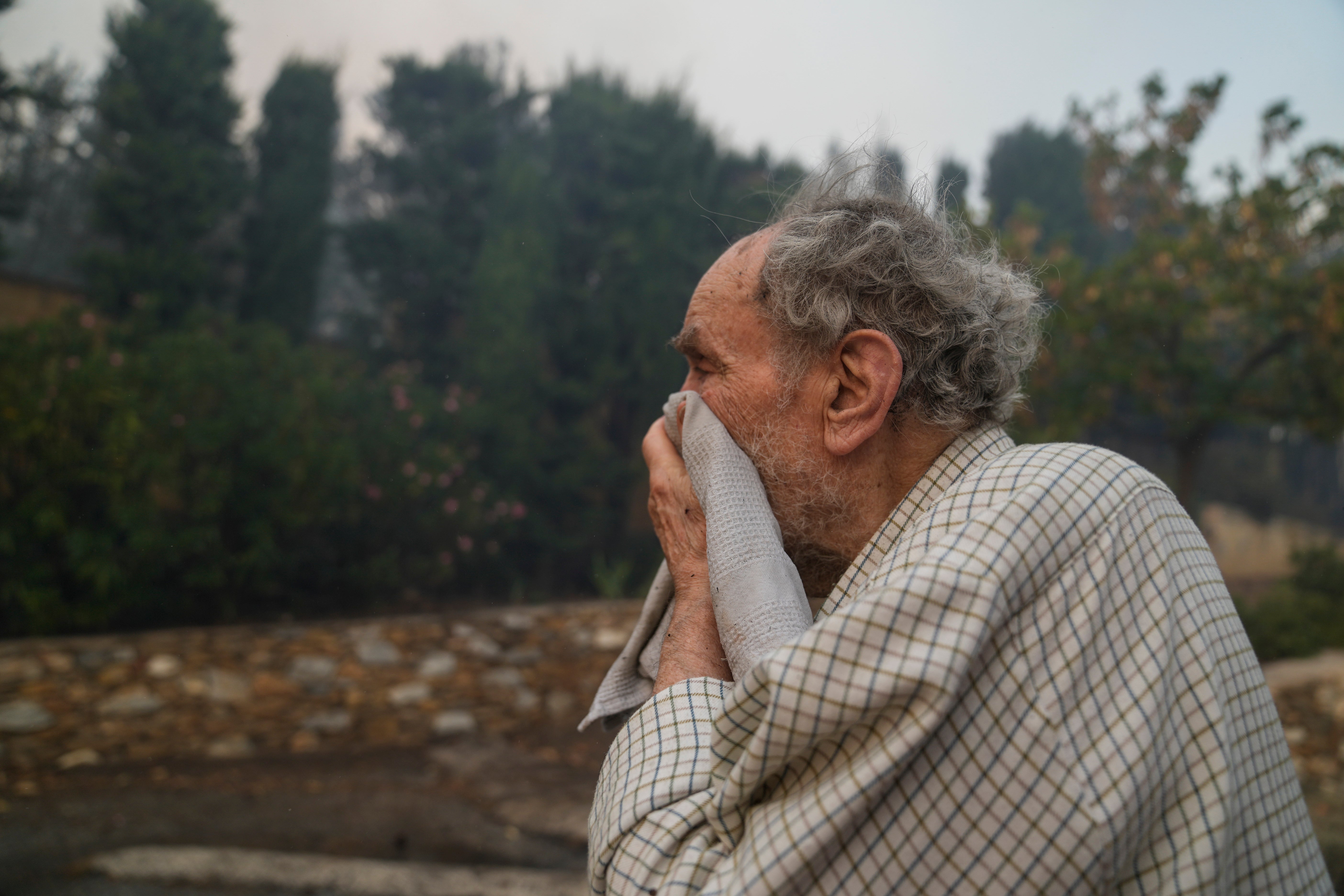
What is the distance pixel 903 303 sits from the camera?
4.55 ft

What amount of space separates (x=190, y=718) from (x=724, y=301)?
13.6 ft

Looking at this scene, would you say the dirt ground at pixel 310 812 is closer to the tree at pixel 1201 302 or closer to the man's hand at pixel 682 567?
the man's hand at pixel 682 567

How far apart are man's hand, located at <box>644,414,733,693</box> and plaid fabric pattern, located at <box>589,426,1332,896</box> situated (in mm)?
275

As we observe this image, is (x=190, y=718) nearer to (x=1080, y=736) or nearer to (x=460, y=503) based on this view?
(x=460, y=503)

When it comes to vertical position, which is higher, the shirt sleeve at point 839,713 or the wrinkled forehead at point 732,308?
the wrinkled forehead at point 732,308

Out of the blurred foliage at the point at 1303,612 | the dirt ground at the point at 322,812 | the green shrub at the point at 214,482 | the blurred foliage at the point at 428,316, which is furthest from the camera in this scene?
the blurred foliage at the point at 1303,612

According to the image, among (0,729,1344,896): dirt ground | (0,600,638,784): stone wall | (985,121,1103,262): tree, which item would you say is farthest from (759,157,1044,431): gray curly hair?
(985,121,1103,262): tree

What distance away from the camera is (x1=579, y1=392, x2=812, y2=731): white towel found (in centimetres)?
117

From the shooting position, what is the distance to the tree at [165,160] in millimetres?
4535

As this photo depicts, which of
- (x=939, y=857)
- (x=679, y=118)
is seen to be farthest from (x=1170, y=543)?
(x=679, y=118)

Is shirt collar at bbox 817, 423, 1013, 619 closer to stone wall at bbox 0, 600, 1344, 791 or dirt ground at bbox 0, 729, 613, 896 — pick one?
dirt ground at bbox 0, 729, 613, 896

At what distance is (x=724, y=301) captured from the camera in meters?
1.52

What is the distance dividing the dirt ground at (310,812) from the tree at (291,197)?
109 inches

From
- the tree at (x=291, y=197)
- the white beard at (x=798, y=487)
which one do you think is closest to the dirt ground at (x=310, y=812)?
the tree at (x=291, y=197)
